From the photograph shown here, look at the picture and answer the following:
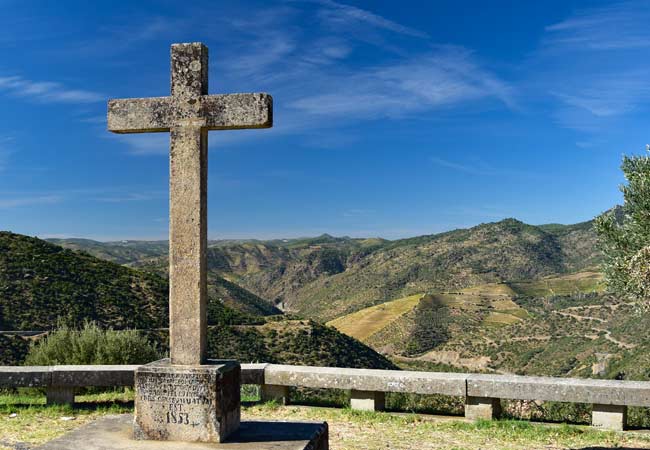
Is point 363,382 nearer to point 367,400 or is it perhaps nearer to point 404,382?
point 367,400

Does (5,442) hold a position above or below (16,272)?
below

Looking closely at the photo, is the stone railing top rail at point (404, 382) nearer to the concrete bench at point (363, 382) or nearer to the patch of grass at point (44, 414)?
the concrete bench at point (363, 382)

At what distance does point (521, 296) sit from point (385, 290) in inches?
1146

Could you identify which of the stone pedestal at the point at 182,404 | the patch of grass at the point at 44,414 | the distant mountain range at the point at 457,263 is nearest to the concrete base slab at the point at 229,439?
the stone pedestal at the point at 182,404

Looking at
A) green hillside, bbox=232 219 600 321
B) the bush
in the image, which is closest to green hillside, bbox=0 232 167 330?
the bush

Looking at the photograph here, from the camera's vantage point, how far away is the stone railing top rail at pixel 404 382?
7160 mm

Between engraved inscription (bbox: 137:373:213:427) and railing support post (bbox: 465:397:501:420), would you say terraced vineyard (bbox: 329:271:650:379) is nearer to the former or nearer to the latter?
railing support post (bbox: 465:397:501:420)

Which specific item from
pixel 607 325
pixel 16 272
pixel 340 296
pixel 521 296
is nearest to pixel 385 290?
pixel 340 296

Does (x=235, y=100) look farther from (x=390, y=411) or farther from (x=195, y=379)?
(x=390, y=411)

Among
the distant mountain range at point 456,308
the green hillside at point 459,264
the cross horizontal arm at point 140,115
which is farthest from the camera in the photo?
the green hillside at point 459,264

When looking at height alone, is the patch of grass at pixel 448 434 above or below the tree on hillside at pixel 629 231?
below

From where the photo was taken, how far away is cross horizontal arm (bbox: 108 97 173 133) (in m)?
5.61

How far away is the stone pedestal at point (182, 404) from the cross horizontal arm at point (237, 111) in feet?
7.28

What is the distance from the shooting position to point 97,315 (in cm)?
2794
